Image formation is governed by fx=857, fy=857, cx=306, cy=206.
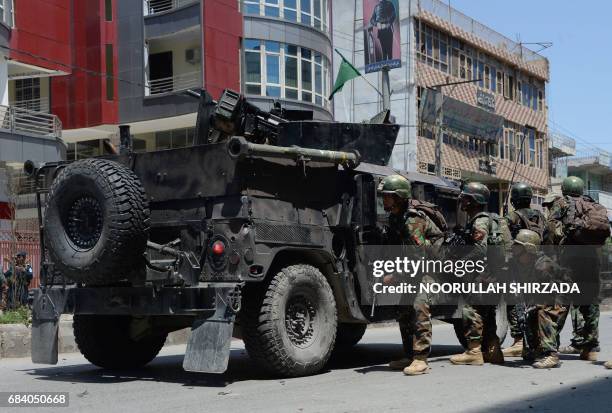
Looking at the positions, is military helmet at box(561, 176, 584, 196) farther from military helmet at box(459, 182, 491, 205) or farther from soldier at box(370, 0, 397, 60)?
soldier at box(370, 0, 397, 60)

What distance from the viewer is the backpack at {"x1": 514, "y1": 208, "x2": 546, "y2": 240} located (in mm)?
9766

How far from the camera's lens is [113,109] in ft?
107

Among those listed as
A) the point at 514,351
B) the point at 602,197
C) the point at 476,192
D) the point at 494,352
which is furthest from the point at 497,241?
the point at 602,197

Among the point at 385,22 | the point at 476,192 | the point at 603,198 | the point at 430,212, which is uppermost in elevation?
the point at 385,22

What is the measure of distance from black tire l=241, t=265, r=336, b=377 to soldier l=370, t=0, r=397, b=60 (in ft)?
97.8

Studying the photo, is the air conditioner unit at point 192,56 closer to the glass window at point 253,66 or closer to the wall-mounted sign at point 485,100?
the glass window at point 253,66

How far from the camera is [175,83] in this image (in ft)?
108

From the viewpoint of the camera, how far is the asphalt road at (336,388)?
6629mm

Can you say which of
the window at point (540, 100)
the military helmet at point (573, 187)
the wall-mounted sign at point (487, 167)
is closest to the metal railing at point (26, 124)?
the military helmet at point (573, 187)

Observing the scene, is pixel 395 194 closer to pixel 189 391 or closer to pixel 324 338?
pixel 324 338

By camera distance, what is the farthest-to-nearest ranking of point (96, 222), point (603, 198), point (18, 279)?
point (603, 198), point (18, 279), point (96, 222)

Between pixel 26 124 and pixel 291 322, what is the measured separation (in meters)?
21.1

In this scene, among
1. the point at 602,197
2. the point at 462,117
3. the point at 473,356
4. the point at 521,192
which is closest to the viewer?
the point at 473,356

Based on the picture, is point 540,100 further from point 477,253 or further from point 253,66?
point 477,253
